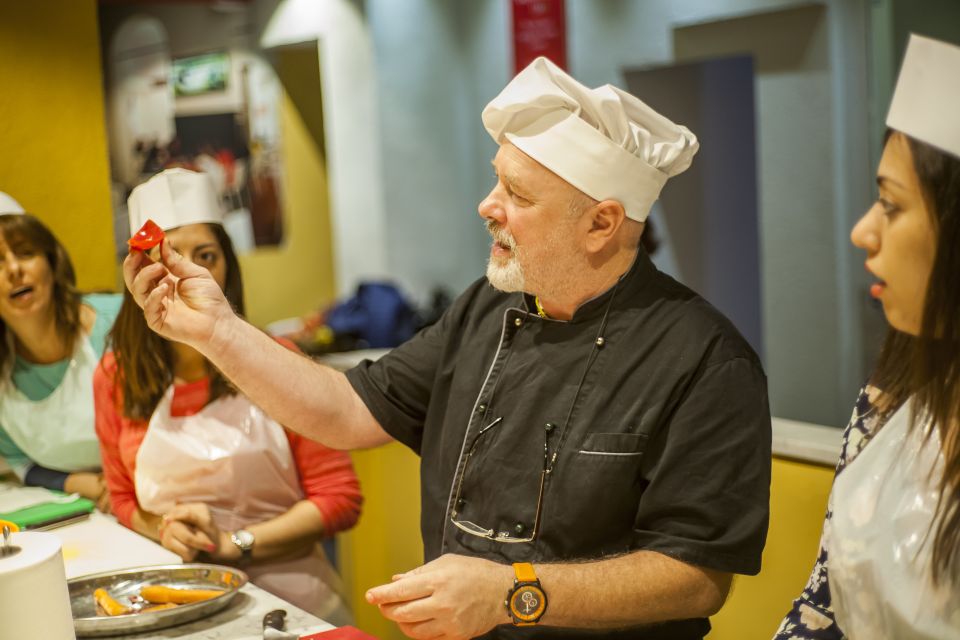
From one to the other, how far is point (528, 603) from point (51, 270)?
1604 mm

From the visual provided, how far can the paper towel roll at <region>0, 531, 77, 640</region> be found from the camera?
1313mm

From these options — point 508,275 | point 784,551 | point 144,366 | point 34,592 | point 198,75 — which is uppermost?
point 198,75

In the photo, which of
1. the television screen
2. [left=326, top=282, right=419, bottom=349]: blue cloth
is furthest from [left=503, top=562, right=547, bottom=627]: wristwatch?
the television screen

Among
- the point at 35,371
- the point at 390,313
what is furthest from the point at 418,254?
the point at 35,371

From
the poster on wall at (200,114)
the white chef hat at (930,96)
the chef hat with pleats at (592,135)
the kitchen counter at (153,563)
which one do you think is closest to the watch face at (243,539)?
the kitchen counter at (153,563)

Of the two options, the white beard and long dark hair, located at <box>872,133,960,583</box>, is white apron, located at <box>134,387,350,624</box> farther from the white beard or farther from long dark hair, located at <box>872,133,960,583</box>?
long dark hair, located at <box>872,133,960,583</box>

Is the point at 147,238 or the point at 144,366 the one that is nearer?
the point at 147,238

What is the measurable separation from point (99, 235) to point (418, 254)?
10.6 ft

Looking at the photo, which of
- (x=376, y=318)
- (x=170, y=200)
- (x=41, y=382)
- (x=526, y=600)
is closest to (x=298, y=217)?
(x=376, y=318)

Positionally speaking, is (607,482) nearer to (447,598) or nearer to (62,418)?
(447,598)

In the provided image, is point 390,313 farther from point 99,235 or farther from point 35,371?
point 35,371

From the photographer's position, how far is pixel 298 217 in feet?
23.9

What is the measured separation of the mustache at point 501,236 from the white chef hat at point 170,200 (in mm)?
699

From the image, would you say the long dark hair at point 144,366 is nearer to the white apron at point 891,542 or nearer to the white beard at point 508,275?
the white beard at point 508,275
